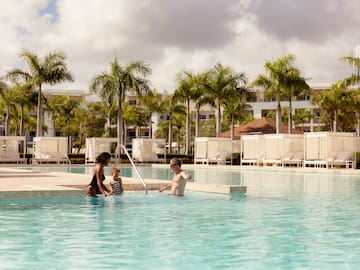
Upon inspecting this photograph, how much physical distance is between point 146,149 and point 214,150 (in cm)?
512


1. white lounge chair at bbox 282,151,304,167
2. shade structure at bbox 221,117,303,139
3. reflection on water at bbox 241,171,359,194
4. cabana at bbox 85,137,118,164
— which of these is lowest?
reflection on water at bbox 241,171,359,194

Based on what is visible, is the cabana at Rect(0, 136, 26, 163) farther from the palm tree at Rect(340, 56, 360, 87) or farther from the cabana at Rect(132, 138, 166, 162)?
the palm tree at Rect(340, 56, 360, 87)

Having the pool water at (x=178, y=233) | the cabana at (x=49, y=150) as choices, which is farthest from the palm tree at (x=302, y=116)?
the pool water at (x=178, y=233)

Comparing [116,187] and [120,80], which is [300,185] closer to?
[116,187]

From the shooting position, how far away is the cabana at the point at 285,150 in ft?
120

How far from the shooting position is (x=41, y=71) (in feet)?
144

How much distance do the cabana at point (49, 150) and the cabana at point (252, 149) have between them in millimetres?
11652

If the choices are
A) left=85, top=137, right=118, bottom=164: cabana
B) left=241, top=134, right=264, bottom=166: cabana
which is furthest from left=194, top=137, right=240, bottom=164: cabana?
left=85, top=137, right=118, bottom=164: cabana

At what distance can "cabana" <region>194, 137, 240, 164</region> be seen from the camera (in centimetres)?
4269

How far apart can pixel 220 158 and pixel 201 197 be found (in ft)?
93.3

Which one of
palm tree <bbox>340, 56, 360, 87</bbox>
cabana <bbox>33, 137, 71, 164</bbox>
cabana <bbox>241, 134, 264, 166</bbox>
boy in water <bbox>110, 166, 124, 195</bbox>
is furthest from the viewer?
cabana <bbox>33, 137, 71, 164</bbox>

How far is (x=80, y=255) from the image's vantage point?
678 centimetres

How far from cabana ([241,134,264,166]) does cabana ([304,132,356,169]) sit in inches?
160

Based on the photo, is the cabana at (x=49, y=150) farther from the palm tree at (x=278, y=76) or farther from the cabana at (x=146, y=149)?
the palm tree at (x=278, y=76)
